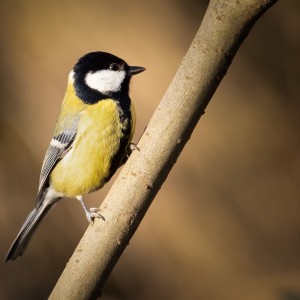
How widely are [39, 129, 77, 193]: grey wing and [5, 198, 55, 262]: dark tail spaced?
0.06 m

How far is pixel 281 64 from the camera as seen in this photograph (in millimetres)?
1172

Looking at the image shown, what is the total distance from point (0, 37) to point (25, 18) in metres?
0.08

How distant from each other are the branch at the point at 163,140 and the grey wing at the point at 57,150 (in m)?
0.34

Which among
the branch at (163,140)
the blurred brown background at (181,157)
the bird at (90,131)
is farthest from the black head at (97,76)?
the branch at (163,140)

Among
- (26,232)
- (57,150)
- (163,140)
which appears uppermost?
(163,140)

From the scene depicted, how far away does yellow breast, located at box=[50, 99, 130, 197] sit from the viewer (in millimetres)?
846

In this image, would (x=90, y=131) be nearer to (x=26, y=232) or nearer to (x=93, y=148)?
(x=93, y=148)

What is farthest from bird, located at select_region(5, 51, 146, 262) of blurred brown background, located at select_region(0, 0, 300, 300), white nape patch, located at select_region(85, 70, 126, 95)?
blurred brown background, located at select_region(0, 0, 300, 300)

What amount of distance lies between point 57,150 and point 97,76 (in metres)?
0.16

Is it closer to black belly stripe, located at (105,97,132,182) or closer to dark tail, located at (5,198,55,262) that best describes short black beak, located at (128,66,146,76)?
black belly stripe, located at (105,97,132,182)

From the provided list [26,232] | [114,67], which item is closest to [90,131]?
[114,67]

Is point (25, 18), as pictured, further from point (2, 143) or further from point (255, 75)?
point (255, 75)

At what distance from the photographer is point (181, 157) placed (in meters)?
1.15

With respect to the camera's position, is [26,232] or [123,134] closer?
[123,134]
